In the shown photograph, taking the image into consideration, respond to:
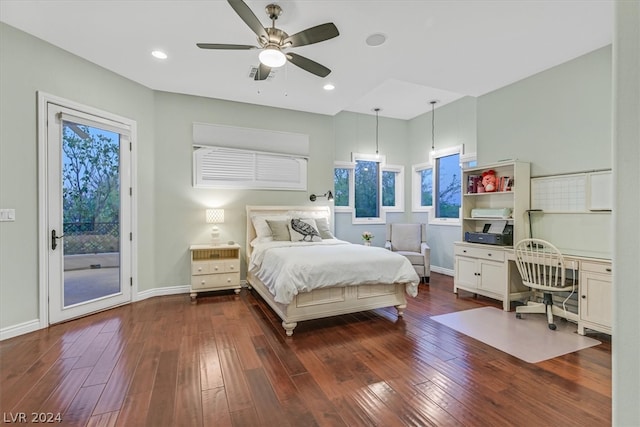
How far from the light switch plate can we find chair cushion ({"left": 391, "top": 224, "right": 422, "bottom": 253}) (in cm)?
530

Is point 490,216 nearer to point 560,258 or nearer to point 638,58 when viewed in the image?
point 560,258

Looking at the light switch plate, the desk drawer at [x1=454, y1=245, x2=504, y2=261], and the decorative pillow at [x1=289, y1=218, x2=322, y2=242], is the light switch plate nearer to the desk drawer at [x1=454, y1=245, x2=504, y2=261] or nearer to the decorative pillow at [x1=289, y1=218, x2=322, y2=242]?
the decorative pillow at [x1=289, y1=218, x2=322, y2=242]

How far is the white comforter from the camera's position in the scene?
9.71 feet

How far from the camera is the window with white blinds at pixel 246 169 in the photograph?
4.72m

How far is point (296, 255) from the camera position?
3299 mm

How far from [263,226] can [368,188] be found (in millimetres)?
2784

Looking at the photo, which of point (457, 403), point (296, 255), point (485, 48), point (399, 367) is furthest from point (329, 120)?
point (457, 403)

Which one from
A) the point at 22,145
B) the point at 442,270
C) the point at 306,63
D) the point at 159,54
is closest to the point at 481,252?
the point at 442,270

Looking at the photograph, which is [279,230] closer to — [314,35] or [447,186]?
[314,35]

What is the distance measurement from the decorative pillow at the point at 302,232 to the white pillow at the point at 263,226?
0.21 meters

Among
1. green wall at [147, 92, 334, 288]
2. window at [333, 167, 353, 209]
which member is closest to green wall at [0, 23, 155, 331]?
green wall at [147, 92, 334, 288]

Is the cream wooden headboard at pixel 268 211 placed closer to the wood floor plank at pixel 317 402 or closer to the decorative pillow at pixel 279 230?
the decorative pillow at pixel 279 230

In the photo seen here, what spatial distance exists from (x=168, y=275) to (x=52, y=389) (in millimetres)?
2480

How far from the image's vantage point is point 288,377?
2271 mm
